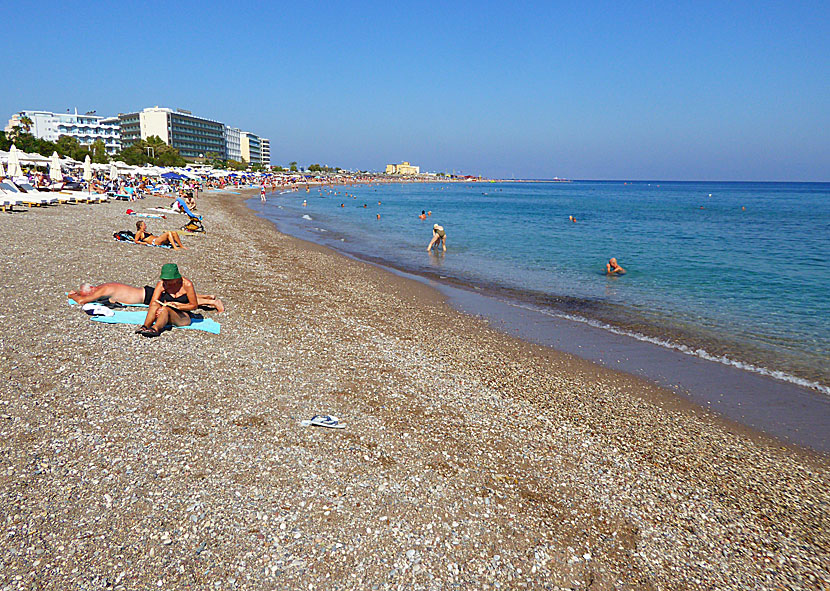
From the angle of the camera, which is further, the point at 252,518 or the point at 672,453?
the point at 672,453

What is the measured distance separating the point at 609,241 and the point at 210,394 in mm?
29033

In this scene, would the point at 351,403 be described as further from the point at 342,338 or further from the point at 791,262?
the point at 791,262

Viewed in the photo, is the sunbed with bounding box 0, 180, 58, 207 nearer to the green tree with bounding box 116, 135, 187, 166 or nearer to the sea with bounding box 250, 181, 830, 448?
the sea with bounding box 250, 181, 830, 448

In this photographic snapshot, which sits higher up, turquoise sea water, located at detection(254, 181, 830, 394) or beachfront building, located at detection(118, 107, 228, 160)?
beachfront building, located at detection(118, 107, 228, 160)

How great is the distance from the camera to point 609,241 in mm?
30516

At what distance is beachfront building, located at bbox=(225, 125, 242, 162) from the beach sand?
16712cm

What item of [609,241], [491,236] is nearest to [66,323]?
[491,236]

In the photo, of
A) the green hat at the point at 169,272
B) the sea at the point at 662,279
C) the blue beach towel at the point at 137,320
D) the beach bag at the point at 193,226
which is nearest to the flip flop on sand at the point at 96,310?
the blue beach towel at the point at 137,320

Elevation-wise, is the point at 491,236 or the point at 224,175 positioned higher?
the point at 224,175

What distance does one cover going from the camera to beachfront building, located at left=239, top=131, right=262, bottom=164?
179 meters

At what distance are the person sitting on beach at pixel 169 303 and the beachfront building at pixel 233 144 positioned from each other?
16512cm

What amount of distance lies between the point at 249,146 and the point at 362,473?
203m

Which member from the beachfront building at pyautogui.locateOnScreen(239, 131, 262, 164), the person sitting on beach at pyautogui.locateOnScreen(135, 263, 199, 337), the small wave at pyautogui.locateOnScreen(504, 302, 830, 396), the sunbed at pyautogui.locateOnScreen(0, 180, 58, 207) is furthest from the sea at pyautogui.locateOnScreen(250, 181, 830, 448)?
the beachfront building at pyautogui.locateOnScreen(239, 131, 262, 164)

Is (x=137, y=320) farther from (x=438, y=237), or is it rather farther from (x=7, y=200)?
(x=7, y=200)
